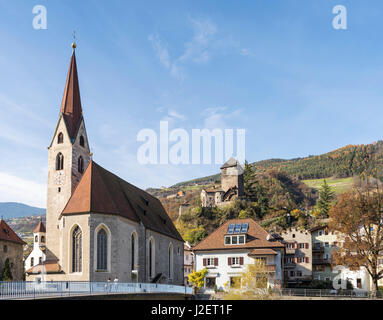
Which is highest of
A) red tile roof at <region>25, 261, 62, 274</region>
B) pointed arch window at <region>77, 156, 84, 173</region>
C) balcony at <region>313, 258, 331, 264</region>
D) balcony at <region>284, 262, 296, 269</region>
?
pointed arch window at <region>77, 156, 84, 173</region>

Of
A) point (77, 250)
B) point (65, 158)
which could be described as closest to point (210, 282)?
point (77, 250)

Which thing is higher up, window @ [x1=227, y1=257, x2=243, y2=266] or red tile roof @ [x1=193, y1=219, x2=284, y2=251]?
red tile roof @ [x1=193, y1=219, x2=284, y2=251]

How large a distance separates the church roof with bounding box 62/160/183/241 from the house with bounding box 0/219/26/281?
55.2 ft

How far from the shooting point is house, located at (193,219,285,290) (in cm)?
5219

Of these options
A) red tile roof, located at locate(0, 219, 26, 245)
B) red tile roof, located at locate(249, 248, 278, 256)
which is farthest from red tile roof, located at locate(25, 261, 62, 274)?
red tile roof, located at locate(249, 248, 278, 256)

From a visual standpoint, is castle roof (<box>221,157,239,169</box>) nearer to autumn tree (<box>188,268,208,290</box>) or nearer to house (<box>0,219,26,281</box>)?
autumn tree (<box>188,268,208,290</box>)

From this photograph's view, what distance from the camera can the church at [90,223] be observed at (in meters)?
42.3

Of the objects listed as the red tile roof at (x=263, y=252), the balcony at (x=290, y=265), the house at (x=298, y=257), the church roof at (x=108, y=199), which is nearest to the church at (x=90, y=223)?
the church roof at (x=108, y=199)

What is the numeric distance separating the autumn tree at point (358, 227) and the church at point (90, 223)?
2091cm

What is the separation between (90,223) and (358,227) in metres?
28.0

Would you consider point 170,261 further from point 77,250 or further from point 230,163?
point 230,163

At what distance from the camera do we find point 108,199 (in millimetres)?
44938
